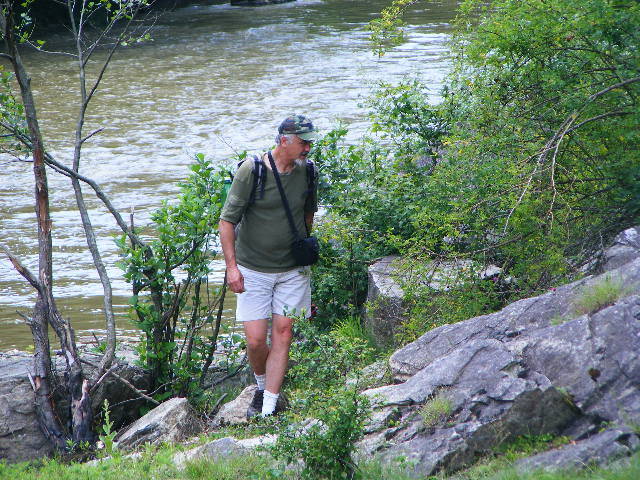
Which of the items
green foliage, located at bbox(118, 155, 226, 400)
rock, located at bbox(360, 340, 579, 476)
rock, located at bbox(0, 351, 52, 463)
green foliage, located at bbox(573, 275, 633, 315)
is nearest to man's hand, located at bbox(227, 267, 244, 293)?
green foliage, located at bbox(118, 155, 226, 400)

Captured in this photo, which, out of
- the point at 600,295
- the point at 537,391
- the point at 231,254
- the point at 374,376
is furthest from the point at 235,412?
the point at 600,295

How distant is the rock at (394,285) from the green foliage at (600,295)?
143 centimetres

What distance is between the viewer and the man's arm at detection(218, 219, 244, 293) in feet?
17.7

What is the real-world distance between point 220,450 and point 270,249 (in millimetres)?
1385

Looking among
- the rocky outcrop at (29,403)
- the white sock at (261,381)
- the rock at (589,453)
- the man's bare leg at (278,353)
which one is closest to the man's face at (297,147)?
the man's bare leg at (278,353)

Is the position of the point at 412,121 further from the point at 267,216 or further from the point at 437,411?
the point at 437,411

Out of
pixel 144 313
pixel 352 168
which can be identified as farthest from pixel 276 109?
pixel 144 313

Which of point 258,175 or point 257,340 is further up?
point 258,175

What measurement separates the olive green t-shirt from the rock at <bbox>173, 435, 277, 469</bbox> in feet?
3.87

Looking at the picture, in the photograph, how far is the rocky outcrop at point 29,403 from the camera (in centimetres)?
587

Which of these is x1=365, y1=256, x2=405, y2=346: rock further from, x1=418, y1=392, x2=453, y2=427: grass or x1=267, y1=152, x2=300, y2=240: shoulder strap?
x1=418, y1=392, x2=453, y2=427: grass

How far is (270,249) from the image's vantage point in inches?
217

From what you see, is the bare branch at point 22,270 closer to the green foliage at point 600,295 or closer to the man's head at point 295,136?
the man's head at point 295,136

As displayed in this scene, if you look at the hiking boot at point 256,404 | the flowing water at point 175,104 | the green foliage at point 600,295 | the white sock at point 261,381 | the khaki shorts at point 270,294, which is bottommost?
the flowing water at point 175,104
